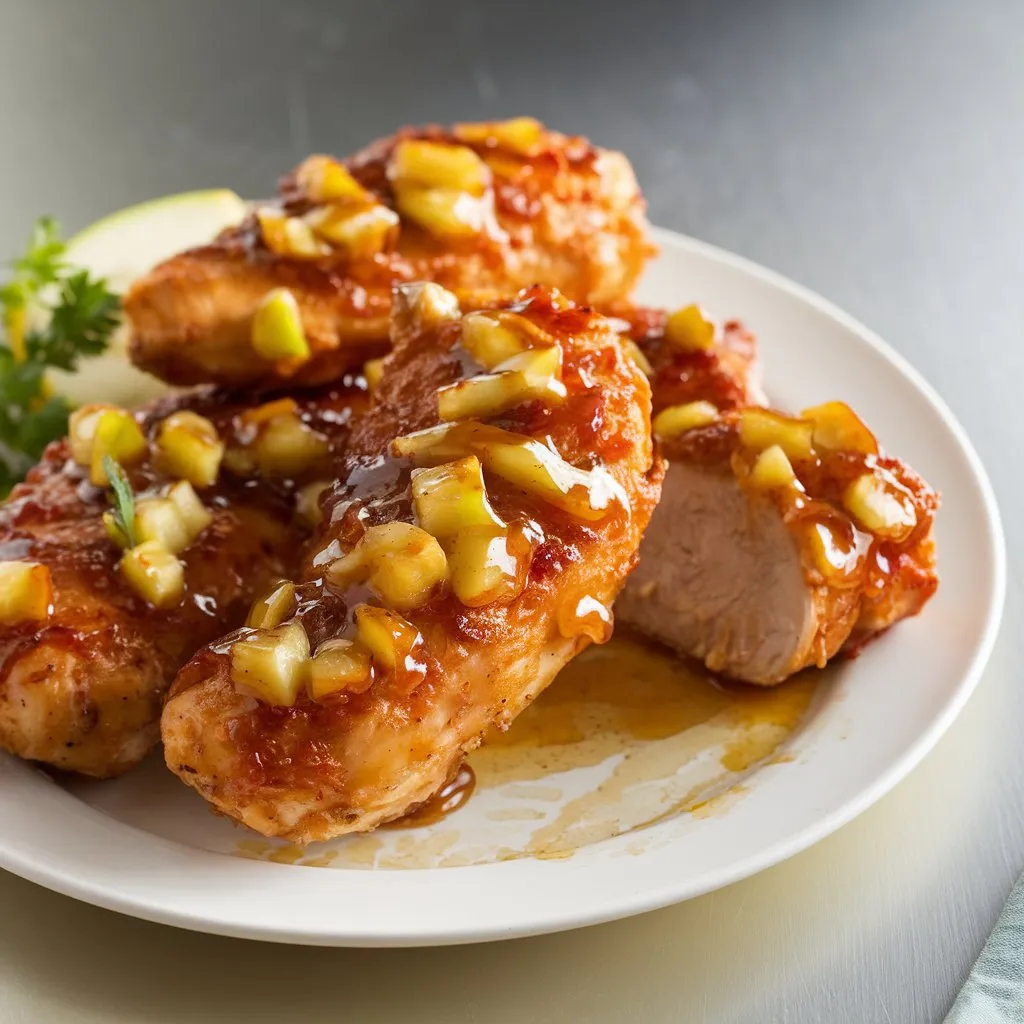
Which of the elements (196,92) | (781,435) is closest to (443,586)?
(781,435)

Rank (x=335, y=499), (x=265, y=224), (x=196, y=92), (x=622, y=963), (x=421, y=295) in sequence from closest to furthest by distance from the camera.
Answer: (x=622, y=963)
(x=335, y=499)
(x=421, y=295)
(x=265, y=224)
(x=196, y=92)

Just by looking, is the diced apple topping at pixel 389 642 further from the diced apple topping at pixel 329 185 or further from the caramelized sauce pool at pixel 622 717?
the diced apple topping at pixel 329 185

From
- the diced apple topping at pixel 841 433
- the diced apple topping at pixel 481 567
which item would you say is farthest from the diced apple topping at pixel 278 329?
the diced apple topping at pixel 841 433

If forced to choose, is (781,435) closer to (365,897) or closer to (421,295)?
(421,295)

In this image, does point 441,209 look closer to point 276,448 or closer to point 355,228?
point 355,228

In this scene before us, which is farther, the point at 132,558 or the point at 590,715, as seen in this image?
the point at 590,715

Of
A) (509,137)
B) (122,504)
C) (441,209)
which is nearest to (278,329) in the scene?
(441,209)

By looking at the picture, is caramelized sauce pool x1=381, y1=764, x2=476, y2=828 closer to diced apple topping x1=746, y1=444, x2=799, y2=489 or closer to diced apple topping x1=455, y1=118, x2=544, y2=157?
diced apple topping x1=746, y1=444, x2=799, y2=489
